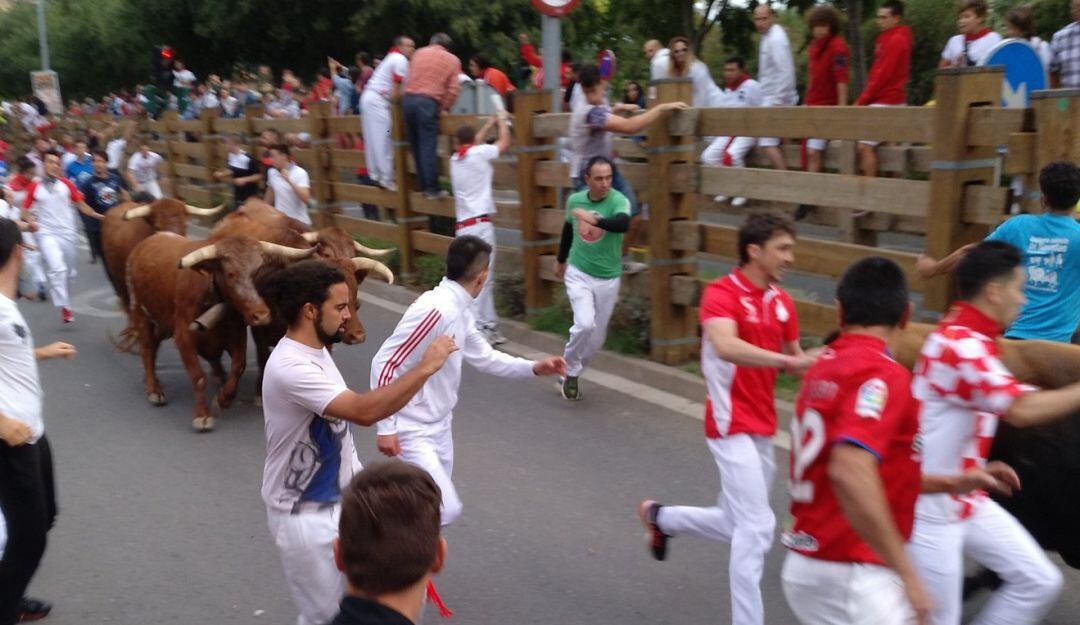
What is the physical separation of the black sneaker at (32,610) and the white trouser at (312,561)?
6.87ft

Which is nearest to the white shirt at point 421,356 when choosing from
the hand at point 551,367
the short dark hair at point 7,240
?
the hand at point 551,367

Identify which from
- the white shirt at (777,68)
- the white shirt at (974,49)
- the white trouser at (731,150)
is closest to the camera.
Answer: the white shirt at (974,49)

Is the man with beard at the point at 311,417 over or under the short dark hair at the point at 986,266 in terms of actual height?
under

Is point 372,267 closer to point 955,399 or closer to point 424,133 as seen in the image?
point 424,133

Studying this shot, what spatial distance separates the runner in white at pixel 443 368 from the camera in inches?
203

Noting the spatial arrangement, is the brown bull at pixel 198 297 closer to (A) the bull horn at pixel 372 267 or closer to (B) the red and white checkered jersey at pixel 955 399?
(A) the bull horn at pixel 372 267

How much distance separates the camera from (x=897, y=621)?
10.8 ft

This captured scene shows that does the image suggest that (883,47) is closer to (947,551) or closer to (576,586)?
(576,586)

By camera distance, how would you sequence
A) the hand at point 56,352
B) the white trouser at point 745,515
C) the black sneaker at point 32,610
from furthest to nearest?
the black sneaker at point 32,610 → the hand at point 56,352 → the white trouser at point 745,515

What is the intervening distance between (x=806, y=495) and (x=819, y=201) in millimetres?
4508

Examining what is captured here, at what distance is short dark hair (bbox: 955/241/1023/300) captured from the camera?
3.84m

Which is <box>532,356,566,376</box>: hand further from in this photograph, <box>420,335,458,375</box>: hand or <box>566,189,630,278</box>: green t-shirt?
<box>566,189,630,278</box>: green t-shirt

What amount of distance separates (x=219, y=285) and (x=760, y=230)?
525cm

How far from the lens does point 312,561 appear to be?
4.04m
